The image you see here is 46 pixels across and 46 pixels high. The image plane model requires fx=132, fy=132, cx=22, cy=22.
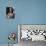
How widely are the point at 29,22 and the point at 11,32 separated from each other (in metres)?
0.41

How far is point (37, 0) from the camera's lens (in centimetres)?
266

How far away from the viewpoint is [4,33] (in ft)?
8.59

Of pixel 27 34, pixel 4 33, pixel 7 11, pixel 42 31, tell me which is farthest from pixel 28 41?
pixel 7 11

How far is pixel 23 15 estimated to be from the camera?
2.64 metres

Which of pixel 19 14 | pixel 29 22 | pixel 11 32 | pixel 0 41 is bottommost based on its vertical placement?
pixel 0 41

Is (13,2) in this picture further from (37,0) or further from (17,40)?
(17,40)

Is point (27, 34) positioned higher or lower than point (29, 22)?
lower

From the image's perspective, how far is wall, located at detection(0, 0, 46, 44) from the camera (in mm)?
2615

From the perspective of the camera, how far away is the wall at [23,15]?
2615 millimetres

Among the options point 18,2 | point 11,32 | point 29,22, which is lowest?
point 11,32

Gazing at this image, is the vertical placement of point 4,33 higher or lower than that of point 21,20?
lower

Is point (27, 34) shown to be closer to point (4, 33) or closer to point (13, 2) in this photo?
point (4, 33)

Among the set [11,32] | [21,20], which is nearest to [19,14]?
[21,20]

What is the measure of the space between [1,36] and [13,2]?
0.72m
